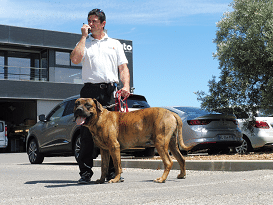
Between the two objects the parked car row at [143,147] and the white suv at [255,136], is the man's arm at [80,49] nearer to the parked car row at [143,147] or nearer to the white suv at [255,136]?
the parked car row at [143,147]

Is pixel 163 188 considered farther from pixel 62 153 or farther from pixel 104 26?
pixel 62 153

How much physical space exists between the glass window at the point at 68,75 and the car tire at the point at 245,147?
1779 centimetres

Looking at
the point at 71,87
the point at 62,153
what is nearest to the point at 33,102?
the point at 71,87

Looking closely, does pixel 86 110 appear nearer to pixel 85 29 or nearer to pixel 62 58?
pixel 85 29

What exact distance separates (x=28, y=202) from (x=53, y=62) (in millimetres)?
25505

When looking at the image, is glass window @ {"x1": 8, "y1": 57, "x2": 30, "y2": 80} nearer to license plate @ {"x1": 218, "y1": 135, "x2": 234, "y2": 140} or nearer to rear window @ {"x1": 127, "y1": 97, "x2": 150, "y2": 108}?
rear window @ {"x1": 127, "y1": 97, "x2": 150, "y2": 108}

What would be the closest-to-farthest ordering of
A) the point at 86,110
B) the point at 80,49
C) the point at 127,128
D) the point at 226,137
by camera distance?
the point at 86,110 → the point at 127,128 → the point at 80,49 → the point at 226,137

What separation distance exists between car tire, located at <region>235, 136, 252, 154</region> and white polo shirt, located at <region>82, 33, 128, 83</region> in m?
7.87

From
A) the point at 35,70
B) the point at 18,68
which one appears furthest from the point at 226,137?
the point at 35,70

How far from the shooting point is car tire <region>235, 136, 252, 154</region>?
1235cm

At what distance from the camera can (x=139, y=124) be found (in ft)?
16.7

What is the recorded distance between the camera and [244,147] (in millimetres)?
12469

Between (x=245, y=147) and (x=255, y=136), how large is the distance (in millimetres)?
463

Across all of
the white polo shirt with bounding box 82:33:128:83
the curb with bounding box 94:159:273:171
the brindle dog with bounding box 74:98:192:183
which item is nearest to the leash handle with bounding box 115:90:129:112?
the white polo shirt with bounding box 82:33:128:83
